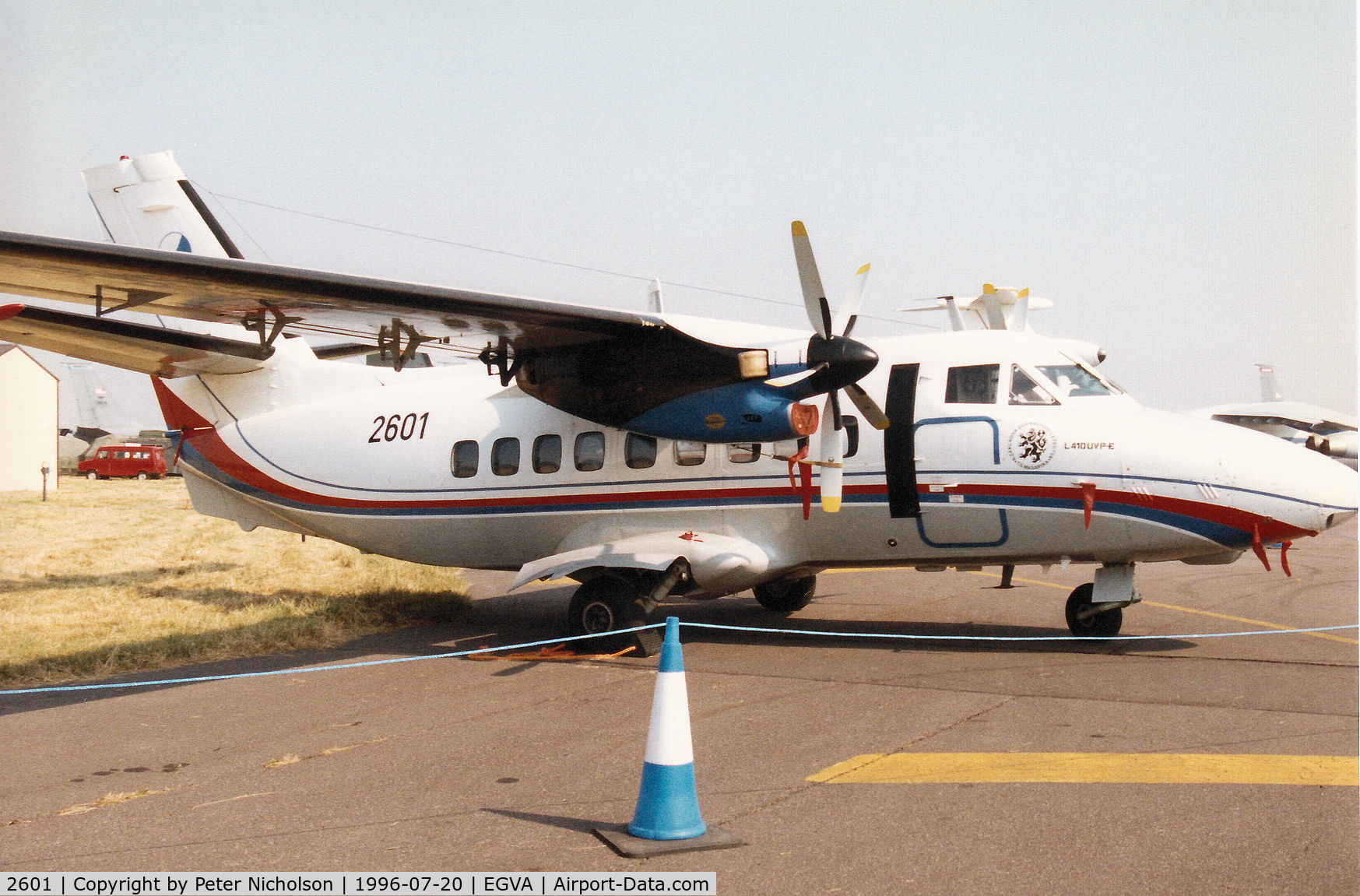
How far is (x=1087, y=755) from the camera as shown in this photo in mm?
6508

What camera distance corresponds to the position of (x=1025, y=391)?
34.8ft

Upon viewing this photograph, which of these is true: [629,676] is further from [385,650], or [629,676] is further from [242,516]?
[242,516]

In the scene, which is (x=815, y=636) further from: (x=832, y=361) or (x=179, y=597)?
(x=179, y=597)

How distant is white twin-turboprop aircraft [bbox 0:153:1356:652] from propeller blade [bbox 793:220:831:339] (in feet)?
0.07

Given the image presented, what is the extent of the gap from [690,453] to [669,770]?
6829mm

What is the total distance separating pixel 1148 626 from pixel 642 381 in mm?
6571

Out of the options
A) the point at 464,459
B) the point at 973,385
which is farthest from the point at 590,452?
the point at 973,385

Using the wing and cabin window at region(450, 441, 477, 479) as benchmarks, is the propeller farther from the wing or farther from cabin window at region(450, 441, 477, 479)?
cabin window at region(450, 441, 477, 479)

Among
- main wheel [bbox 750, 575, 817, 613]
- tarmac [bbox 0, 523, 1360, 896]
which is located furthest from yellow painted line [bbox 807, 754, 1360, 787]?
main wheel [bbox 750, 575, 817, 613]

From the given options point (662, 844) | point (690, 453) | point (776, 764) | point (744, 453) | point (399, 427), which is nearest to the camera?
point (662, 844)

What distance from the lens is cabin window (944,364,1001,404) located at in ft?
35.1

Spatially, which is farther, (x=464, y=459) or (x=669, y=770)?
(x=464, y=459)

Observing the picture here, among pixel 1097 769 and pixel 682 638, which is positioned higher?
pixel 1097 769

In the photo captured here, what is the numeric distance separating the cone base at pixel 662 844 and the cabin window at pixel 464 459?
819 cm
